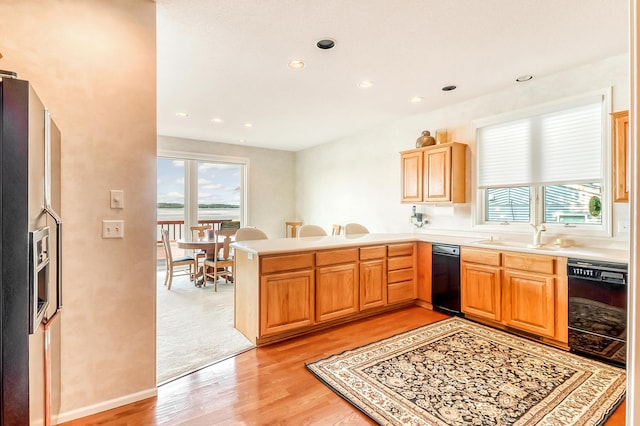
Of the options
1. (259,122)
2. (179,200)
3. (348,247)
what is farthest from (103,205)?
(179,200)

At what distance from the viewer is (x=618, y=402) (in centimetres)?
205

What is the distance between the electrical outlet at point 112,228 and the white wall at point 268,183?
497cm

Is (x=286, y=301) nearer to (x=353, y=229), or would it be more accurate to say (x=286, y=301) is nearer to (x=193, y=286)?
(x=353, y=229)

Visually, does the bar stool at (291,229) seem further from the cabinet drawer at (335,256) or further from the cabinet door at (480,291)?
the cabinet door at (480,291)

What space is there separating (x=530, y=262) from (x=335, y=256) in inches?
75.1

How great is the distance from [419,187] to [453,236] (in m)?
0.81

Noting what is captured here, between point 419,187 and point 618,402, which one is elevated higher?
point 419,187

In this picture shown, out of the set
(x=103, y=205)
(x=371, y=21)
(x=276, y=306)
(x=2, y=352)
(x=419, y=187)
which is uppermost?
(x=371, y=21)

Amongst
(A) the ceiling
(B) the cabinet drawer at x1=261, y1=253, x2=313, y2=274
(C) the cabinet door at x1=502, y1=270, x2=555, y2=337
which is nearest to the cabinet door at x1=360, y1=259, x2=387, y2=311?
(B) the cabinet drawer at x1=261, y1=253, x2=313, y2=274

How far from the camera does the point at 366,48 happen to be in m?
2.79

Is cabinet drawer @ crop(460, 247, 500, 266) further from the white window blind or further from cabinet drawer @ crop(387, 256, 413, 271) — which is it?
the white window blind

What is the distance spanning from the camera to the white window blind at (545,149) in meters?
3.17

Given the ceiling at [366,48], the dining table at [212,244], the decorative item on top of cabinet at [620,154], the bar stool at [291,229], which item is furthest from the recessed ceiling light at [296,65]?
the bar stool at [291,229]

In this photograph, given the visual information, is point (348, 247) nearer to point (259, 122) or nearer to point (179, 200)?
point (259, 122)
